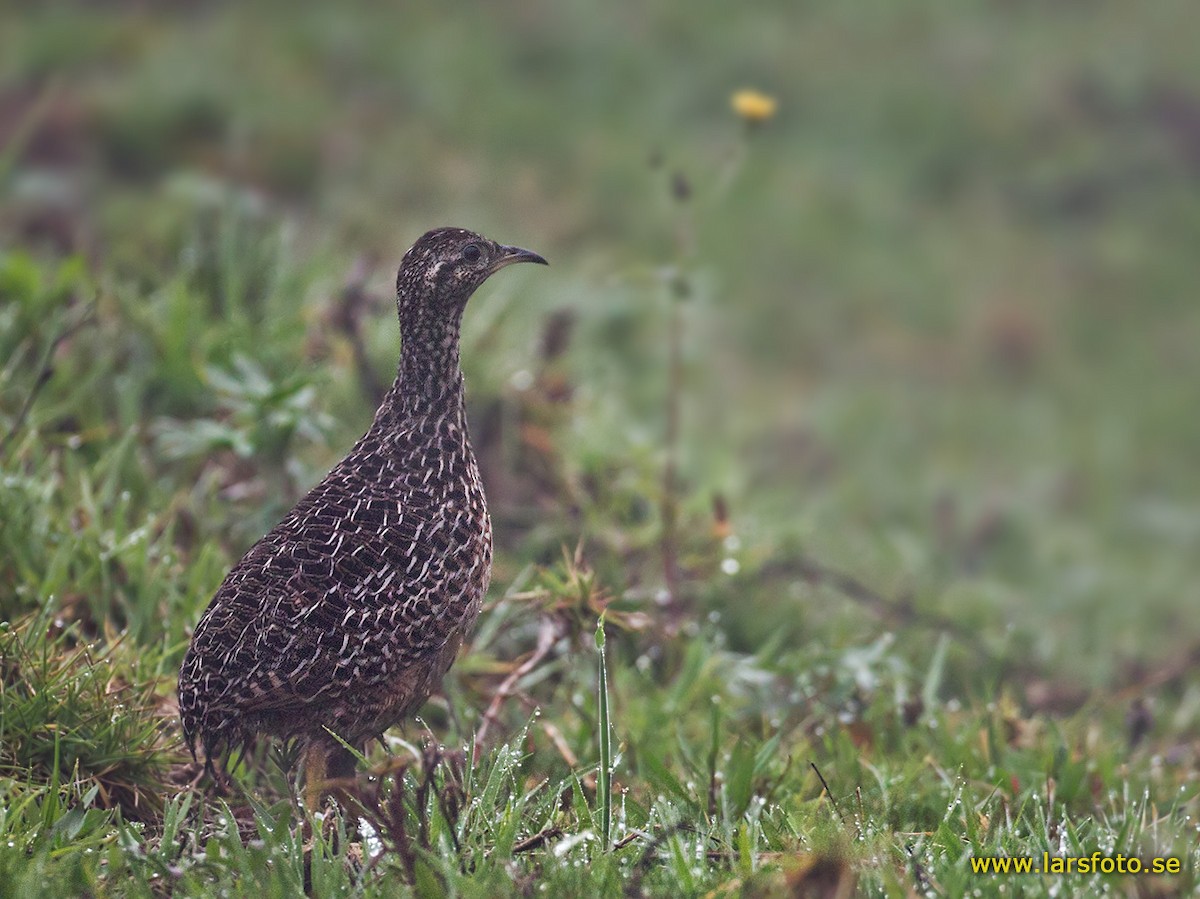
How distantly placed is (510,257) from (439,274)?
0.22 metres

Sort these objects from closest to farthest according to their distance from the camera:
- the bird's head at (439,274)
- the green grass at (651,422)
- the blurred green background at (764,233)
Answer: the green grass at (651,422) < the bird's head at (439,274) < the blurred green background at (764,233)

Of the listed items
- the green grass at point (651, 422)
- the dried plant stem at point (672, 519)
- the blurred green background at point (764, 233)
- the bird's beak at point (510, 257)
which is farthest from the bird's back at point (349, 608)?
the dried plant stem at point (672, 519)

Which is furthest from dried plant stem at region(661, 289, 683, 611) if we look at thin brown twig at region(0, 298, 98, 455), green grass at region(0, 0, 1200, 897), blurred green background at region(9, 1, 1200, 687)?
thin brown twig at region(0, 298, 98, 455)

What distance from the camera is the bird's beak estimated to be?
394cm

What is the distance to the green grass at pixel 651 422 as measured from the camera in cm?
375

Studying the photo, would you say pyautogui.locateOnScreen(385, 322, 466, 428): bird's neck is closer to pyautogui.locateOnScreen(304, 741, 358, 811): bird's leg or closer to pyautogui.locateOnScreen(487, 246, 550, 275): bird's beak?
pyautogui.locateOnScreen(487, 246, 550, 275): bird's beak

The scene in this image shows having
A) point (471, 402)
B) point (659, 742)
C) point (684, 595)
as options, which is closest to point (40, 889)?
point (659, 742)

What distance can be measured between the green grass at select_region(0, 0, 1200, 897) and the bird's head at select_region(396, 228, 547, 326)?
92cm

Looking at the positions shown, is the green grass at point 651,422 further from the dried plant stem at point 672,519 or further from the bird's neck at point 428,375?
the bird's neck at point 428,375

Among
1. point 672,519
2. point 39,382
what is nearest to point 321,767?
point 39,382

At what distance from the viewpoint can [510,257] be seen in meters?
3.98

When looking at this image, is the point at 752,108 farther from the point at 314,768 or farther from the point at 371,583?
the point at 314,768

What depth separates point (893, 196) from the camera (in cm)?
1098

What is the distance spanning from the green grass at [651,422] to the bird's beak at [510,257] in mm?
936
